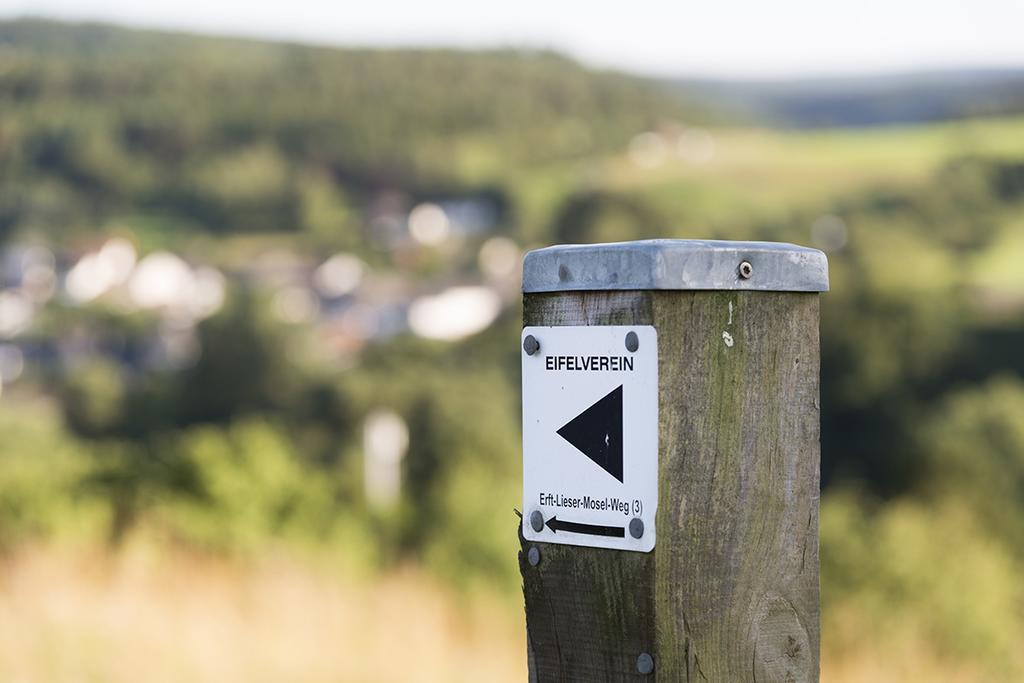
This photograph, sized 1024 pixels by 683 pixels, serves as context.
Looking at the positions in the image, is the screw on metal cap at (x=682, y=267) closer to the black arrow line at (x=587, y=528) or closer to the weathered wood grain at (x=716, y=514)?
the weathered wood grain at (x=716, y=514)

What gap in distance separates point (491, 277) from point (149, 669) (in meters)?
55.2

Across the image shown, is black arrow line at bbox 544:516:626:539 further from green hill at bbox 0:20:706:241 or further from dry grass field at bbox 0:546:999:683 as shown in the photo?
green hill at bbox 0:20:706:241

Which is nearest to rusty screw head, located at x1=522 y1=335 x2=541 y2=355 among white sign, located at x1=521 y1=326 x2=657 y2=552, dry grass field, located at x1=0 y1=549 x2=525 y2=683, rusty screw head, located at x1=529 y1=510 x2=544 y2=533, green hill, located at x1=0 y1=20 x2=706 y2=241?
white sign, located at x1=521 y1=326 x2=657 y2=552

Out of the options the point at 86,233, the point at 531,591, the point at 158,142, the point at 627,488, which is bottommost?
the point at 531,591

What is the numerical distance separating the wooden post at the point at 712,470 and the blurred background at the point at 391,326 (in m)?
3.08

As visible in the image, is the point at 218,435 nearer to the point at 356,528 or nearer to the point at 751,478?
the point at 356,528

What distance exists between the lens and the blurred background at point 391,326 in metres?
5.29

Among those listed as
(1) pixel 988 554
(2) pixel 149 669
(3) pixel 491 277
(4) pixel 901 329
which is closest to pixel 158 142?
(3) pixel 491 277

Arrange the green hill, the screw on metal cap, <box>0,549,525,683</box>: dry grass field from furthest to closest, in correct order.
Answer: the green hill
<box>0,549,525,683</box>: dry grass field
the screw on metal cap

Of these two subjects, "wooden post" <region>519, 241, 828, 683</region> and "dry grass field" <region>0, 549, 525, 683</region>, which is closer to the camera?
"wooden post" <region>519, 241, 828, 683</region>

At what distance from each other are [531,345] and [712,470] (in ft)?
0.66

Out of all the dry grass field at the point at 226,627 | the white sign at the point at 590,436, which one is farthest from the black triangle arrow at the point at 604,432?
the dry grass field at the point at 226,627

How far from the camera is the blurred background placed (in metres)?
5.29

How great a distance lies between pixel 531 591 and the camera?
46.7 inches
